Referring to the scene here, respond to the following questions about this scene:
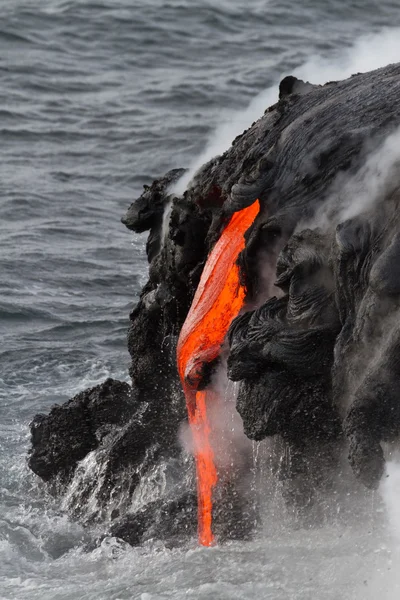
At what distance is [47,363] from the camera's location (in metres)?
13.0

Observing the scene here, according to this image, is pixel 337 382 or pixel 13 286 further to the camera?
pixel 13 286

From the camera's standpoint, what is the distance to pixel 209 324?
903 cm

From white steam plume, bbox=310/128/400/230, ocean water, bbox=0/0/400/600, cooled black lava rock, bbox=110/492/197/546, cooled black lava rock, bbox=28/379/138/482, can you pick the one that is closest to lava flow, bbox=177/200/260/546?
cooled black lava rock, bbox=110/492/197/546

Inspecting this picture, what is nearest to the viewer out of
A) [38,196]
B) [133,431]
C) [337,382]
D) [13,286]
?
[337,382]

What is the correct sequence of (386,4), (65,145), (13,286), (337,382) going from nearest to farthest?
(337,382) < (13,286) < (65,145) < (386,4)

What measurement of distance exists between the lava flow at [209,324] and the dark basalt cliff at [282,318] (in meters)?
0.14

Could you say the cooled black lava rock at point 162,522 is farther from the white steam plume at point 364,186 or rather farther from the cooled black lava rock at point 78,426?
the white steam plume at point 364,186

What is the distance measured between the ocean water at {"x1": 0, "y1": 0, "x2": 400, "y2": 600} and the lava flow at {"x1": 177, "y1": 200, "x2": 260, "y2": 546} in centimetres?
71

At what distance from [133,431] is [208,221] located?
1806 millimetres

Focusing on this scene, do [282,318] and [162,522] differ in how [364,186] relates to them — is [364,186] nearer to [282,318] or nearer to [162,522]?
[282,318]

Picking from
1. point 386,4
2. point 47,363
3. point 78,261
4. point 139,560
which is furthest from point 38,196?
point 386,4

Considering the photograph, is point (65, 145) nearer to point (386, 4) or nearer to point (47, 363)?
point (47, 363)

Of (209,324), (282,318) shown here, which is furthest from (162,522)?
(282,318)

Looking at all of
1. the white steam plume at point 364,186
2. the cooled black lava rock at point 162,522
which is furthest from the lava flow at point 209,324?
the white steam plume at point 364,186
